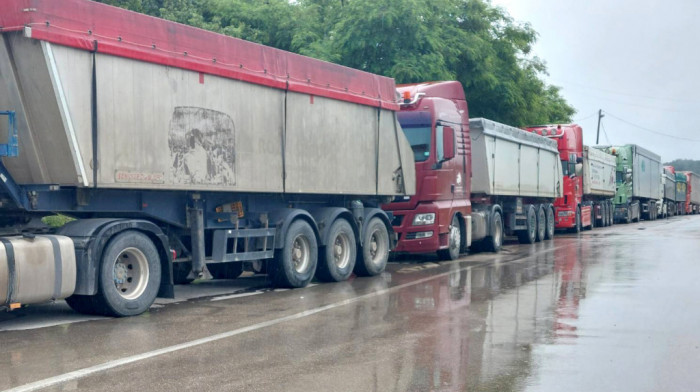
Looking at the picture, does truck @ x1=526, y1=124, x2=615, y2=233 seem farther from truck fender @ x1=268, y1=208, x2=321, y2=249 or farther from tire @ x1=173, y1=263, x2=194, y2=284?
tire @ x1=173, y1=263, x2=194, y2=284

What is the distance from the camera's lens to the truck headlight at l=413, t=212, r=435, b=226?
16.9 metres

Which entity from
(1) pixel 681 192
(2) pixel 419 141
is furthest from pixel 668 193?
(2) pixel 419 141

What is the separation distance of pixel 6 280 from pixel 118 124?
201 centimetres

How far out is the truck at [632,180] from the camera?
43125mm

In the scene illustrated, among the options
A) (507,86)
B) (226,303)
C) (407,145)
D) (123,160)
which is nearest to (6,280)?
(123,160)

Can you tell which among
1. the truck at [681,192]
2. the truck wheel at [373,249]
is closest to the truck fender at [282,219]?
the truck wheel at [373,249]

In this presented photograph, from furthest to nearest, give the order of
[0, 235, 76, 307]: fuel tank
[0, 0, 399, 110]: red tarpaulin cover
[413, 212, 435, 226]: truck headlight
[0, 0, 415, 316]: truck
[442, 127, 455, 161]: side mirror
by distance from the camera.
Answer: [413, 212, 435, 226]: truck headlight
[442, 127, 455, 161]: side mirror
[0, 0, 415, 316]: truck
[0, 0, 399, 110]: red tarpaulin cover
[0, 235, 76, 307]: fuel tank

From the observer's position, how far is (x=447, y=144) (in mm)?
16734

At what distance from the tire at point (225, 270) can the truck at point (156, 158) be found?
55 mm

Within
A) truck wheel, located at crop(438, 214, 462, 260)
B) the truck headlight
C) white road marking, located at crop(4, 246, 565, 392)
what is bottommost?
white road marking, located at crop(4, 246, 565, 392)

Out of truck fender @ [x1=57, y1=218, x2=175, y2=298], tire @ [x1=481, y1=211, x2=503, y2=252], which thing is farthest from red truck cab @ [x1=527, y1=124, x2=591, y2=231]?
truck fender @ [x1=57, y1=218, x2=175, y2=298]

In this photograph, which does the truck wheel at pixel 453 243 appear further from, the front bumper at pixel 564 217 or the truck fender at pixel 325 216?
the front bumper at pixel 564 217

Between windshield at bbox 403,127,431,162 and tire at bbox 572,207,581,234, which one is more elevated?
windshield at bbox 403,127,431,162

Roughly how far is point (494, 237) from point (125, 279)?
1268 cm
